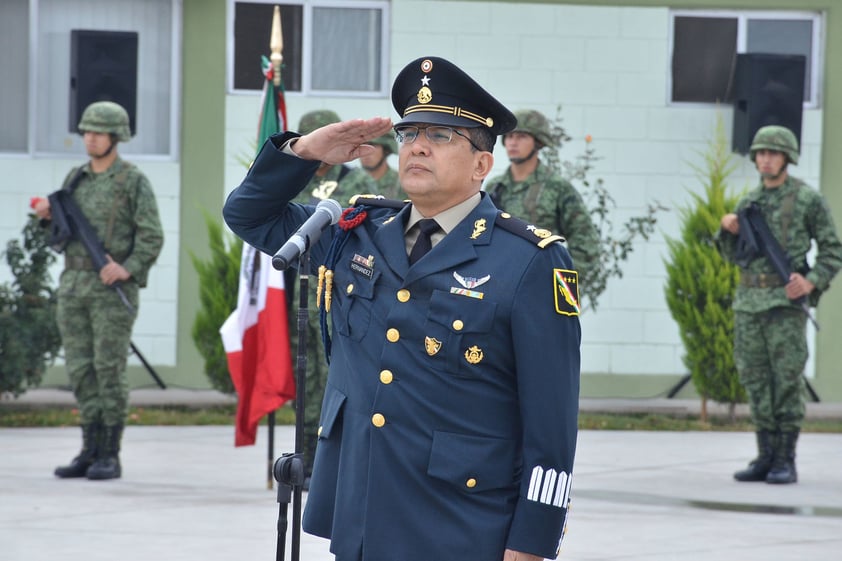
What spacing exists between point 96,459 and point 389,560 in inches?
248

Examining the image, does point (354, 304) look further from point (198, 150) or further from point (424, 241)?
point (198, 150)

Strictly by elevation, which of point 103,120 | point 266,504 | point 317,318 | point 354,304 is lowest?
point 266,504

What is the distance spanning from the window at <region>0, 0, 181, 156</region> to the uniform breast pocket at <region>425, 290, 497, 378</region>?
11147 millimetres

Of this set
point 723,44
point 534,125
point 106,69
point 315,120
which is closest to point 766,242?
point 534,125

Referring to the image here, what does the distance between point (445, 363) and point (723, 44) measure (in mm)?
11818

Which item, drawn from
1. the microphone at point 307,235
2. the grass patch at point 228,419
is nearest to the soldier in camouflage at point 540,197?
the grass patch at point 228,419

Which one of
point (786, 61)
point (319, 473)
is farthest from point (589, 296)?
point (319, 473)

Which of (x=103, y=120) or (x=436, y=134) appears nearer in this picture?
(x=436, y=134)

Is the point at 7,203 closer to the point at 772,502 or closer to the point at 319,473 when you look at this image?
the point at 772,502

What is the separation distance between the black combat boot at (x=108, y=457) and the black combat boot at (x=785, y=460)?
4401mm

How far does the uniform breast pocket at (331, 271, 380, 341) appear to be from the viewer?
380cm

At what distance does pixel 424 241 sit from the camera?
383 cm

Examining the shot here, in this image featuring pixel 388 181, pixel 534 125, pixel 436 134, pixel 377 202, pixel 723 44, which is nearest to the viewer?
pixel 436 134

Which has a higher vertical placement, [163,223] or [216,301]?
[163,223]
